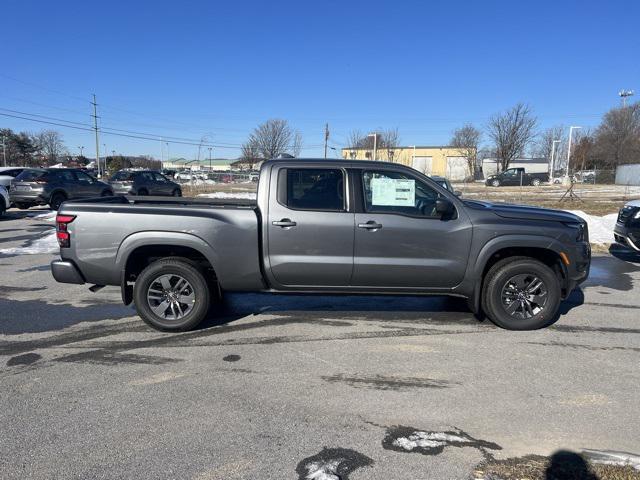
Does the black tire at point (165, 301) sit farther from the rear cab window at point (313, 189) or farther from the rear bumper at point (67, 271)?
the rear cab window at point (313, 189)

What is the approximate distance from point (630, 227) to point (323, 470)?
8845 mm

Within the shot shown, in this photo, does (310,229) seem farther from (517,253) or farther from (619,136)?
(619,136)

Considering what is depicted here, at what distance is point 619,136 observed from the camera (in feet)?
207

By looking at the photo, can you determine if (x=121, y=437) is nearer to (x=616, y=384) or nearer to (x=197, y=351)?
(x=197, y=351)

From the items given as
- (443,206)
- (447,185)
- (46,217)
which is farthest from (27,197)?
(443,206)

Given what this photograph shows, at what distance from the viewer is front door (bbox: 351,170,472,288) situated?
4.94 metres

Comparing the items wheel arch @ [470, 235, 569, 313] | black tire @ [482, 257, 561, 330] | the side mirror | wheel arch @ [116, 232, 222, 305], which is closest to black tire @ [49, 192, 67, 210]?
wheel arch @ [116, 232, 222, 305]

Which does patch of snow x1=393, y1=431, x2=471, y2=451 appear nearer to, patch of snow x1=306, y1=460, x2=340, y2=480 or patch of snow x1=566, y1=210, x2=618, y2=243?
patch of snow x1=306, y1=460, x2=340, y2=480

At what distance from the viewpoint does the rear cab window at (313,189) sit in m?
5.01

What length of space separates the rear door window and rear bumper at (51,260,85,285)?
2.43 meters

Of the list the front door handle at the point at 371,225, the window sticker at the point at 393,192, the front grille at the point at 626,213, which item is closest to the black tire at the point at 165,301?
the front door handle at the point at 371,225

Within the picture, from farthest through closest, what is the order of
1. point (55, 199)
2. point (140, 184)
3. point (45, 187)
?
1. point (140, 184)
2. point (55, 199)
3. point (45, 187)

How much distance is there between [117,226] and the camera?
16.0 ft

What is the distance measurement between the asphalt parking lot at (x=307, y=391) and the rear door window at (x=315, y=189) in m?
1.43
